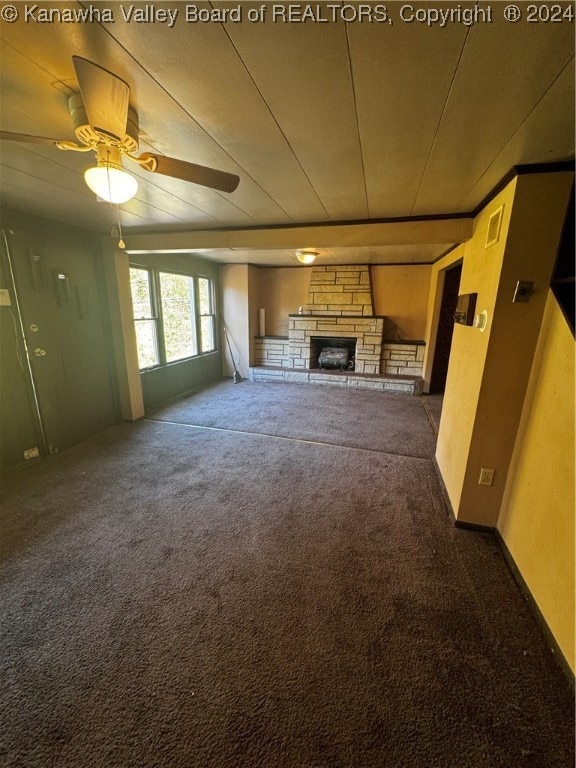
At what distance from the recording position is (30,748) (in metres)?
1.00

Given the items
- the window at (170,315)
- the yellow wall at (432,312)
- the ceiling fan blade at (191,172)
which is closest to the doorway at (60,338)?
the window at (170,315)

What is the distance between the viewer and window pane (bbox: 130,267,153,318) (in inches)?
148

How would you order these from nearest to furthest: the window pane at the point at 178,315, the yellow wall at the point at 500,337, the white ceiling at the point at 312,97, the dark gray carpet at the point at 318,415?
the white ceiling at the point at 312,97
the yellow wall at the point at 500,337
the dark gray carpet at the point at 318,415
the window pane at the point at 178,315

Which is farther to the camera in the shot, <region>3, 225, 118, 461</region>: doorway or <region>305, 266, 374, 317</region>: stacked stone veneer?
<region>305, 266, 374, 317</region>: stacked stone veneer

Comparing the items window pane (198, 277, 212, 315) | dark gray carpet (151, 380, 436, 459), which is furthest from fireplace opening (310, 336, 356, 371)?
window pane (198, 277, 212, 315)

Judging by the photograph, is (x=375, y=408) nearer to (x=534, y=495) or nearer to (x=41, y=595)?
(x=534, y=495)

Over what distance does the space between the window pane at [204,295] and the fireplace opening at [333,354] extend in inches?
78.6

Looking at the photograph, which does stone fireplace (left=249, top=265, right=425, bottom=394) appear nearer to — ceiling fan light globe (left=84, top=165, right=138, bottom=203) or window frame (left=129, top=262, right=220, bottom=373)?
window frame (left=129, top=262, right=220, bottom=373)

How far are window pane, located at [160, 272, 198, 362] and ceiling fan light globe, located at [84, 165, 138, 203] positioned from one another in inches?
123

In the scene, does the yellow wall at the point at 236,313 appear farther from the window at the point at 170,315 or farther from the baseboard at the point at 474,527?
the baseboard at the point at 474,527

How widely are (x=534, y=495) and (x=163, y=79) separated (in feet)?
7.91

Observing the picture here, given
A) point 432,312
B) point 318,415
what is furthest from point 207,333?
point 432,312

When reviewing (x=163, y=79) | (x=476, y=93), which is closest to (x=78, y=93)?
(x=163, y=79)

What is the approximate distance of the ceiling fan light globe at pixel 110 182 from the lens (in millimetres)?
Answer: 1191
